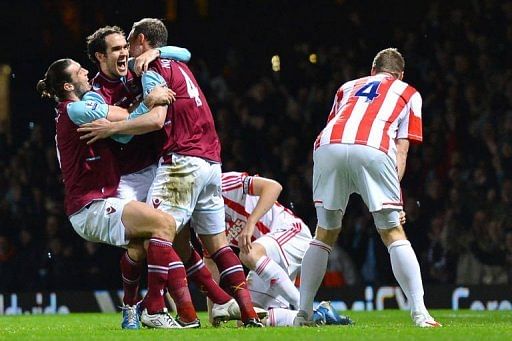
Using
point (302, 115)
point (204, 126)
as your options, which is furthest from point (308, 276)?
point (302, 115)

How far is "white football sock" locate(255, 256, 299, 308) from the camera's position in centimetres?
736

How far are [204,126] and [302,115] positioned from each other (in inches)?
262

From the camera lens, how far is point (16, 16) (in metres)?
15.1

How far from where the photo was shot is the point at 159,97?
643 centimetres

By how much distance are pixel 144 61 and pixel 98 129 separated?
47 centimetres

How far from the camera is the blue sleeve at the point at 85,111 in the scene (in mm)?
6512

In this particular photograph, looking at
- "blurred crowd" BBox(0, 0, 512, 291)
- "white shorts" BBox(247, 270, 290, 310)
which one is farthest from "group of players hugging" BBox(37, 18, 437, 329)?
"blurred crowd" BBox(0, 0, 512, 291)

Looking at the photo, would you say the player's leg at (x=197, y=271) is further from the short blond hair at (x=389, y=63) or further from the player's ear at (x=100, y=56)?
the short blond hair at (x=389, y=63)

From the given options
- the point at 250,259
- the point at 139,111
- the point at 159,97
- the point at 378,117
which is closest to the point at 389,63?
the point at 378,117

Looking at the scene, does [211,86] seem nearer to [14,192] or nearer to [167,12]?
[167,12]

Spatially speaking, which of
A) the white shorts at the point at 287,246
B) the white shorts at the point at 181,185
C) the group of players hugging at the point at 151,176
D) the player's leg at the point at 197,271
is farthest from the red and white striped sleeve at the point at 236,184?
the white shorts at the point at 181,185

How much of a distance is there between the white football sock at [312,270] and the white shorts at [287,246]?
1.17 m

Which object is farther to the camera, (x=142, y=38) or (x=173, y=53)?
(x=142, y=38)

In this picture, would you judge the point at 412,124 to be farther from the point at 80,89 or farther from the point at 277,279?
the point at 80,89
